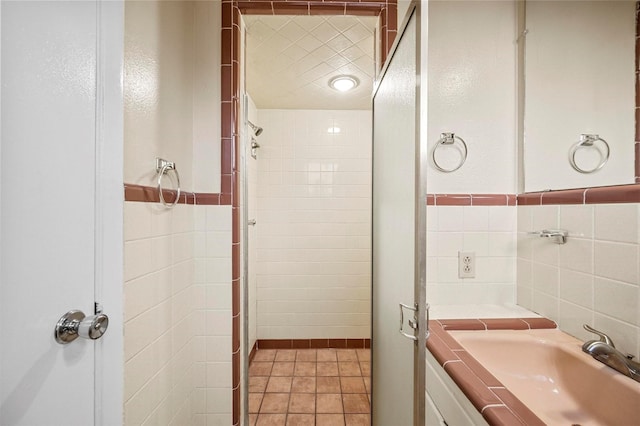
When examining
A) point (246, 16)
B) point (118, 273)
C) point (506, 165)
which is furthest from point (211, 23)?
point (506, 165)

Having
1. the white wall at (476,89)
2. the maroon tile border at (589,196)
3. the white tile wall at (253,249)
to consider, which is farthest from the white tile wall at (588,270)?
the white tile wall at (253,249)

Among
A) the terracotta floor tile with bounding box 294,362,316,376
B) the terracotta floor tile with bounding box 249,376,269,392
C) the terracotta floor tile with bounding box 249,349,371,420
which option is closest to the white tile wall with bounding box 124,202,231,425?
the terracotta floor tile with bounding box 249,349,371,420

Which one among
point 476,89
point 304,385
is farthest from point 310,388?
point 476,89

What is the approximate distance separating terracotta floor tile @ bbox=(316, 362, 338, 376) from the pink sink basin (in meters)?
1.41

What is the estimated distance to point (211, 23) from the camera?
125 cm

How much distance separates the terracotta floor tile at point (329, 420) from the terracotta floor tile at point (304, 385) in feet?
0.78

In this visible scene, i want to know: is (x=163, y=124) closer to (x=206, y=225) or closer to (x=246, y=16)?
(x=206, y=225)

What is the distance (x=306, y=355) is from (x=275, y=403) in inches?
24.5

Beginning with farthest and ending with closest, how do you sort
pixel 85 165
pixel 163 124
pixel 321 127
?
1. pixel 321 127
2. pixel 163 124
3. pixel 85 165

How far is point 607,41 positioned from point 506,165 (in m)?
0.51

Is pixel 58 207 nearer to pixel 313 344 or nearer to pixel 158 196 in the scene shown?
pixel 158 196

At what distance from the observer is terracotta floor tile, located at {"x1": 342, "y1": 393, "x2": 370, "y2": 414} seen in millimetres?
1655

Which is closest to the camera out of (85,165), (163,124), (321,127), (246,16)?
(85,165)

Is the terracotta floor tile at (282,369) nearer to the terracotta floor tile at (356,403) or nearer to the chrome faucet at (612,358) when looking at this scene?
the terracotta floor tile at (356,403)
